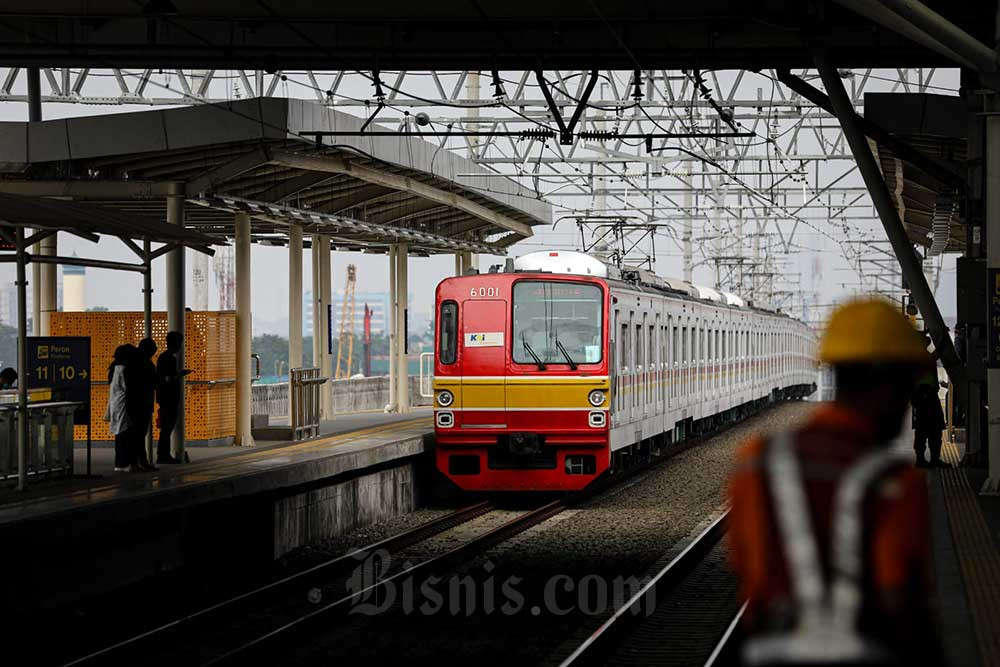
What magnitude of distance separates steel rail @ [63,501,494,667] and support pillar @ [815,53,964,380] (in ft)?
17.6

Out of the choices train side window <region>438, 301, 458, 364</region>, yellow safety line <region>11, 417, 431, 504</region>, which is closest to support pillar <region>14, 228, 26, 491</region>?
yellow safety line <region>11, 417, 431, 504</region>

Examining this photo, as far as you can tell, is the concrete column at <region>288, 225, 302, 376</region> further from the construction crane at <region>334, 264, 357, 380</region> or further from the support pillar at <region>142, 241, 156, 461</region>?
the construction crane at <region>334, 264, 357, 380</region>

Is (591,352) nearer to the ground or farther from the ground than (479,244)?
nearer to the ground

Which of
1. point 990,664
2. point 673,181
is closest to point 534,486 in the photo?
point 990,664

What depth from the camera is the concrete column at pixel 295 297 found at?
20859 millimetres

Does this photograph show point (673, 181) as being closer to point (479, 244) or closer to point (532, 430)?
point (479, 244)

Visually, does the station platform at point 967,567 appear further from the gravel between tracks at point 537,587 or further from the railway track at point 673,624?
the gravel between tracks at point 537,587

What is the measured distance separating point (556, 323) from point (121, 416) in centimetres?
481

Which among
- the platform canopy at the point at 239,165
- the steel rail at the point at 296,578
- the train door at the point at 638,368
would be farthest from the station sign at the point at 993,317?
the platform canopy at the point at 239,165

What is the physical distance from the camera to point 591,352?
15680mm

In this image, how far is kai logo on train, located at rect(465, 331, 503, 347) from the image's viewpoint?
15.9 meters

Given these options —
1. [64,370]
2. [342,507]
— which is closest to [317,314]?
[342,507]

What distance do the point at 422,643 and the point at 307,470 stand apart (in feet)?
17.8

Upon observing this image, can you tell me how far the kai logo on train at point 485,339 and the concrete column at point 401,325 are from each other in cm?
1044
